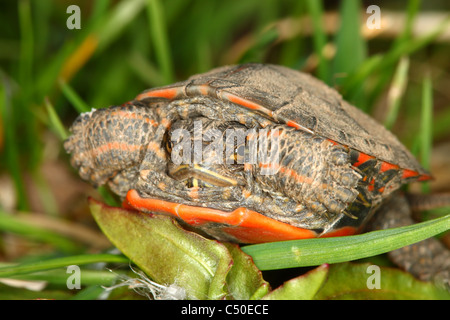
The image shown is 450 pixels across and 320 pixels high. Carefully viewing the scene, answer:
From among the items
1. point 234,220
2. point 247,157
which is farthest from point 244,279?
point 247,157

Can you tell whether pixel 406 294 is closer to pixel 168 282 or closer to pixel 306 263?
pixel 306 263

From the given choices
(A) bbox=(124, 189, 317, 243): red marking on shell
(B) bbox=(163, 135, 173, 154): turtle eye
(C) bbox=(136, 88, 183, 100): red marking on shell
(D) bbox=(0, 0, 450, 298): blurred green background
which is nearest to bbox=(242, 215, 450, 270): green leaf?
(A) bbox=(124, 189, 317, 243): red marking on shell

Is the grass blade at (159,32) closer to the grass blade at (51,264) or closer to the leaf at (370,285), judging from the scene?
the grass blade at (51,264)

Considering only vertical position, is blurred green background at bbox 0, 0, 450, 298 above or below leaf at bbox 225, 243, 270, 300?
above

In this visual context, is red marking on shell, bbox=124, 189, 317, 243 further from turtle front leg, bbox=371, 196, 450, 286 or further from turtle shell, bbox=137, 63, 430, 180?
turtle front leg, bbox=371, 196, 450, 286

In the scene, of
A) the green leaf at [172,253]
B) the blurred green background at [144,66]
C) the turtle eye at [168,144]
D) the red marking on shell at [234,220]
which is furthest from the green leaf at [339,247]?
the blurred green background at [144,66]
